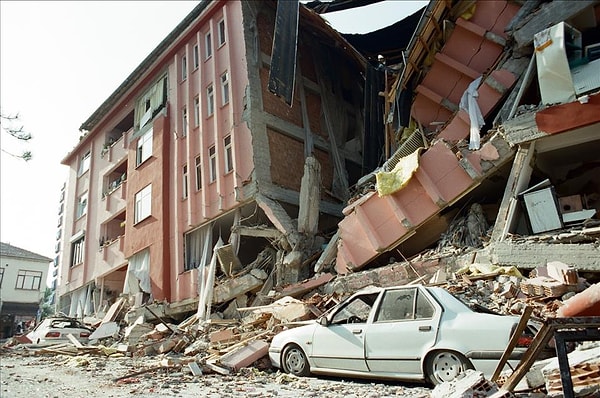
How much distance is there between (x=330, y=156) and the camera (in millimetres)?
19047

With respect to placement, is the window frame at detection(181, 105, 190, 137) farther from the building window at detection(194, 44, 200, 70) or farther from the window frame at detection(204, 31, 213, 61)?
the window frame at detection(204, 31, 213, 61)

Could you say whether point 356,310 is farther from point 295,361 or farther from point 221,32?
point 221,32

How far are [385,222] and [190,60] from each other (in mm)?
12825

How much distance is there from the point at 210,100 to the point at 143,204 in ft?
19.6

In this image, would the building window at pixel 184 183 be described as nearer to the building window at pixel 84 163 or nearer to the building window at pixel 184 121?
the building window at pixel 184 121

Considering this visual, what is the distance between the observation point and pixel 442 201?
1022cm

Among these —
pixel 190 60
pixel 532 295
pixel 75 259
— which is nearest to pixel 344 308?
pixel 532 295

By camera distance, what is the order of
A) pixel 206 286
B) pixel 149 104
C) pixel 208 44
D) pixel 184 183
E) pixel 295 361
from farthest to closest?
pixel 149 104
pixel 208 44
pixel 184 183
pixel 206 286
pixel 295 361

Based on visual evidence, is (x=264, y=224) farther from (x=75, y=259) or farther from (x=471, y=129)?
(x=75, y=259)

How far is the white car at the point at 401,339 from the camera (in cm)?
529

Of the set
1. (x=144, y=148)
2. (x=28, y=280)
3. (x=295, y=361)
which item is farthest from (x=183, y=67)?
(x=28, y=280)

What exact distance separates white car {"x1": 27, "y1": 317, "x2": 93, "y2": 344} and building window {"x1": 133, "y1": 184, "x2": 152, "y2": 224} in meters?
5.13

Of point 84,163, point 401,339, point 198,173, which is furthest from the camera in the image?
point 84,163

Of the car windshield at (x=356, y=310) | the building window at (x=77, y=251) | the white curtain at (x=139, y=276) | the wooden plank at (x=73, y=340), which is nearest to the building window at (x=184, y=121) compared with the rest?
the white curtain at (x=139, y=276)
